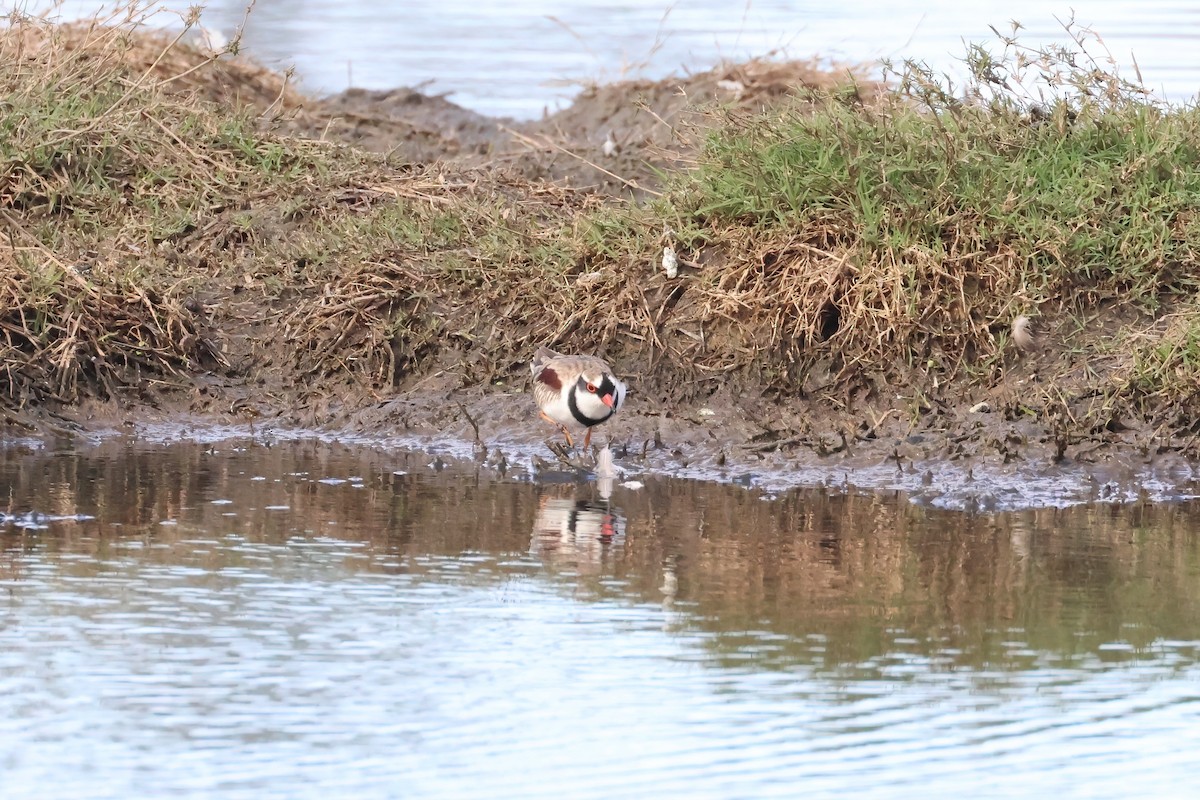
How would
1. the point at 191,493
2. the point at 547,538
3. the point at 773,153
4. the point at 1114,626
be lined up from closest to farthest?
1. the point at 1114,626
2. the point at 547,538
3. the point at 191,493
4. the point at 773,153

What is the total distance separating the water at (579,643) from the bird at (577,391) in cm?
36

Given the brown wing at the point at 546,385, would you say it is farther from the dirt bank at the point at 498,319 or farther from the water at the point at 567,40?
the water at the point at 567,40

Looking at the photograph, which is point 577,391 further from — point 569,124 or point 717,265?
point 569,124

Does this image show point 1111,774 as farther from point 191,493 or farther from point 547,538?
point 191,493

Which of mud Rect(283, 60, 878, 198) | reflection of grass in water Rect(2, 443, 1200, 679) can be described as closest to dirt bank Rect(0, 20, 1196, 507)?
reflection of grass in water Rect(2, 443, 1200, 679)

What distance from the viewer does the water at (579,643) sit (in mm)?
3869

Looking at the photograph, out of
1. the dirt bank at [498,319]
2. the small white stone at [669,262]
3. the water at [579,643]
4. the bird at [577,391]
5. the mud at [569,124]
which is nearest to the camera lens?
the water at [579,643]

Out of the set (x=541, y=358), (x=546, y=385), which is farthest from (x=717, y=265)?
(x=546, y=385)

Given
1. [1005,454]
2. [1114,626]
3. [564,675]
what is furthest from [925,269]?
[564,675]

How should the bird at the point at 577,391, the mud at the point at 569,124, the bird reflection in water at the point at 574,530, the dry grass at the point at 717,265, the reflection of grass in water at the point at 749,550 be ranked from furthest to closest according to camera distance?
the mud at the point at 569,124, the dry grass at the point at 717,265, the bird at the point at 577,391, the bird reflection in water at the point at 574,530, the reflection of grass in water at the point at 749,550

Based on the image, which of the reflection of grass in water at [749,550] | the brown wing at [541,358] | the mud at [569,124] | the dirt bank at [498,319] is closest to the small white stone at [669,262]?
the dirt bank at [498,319]

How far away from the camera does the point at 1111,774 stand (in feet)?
12.8

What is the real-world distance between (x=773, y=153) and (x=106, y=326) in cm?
299

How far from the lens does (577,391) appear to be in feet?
23.2
